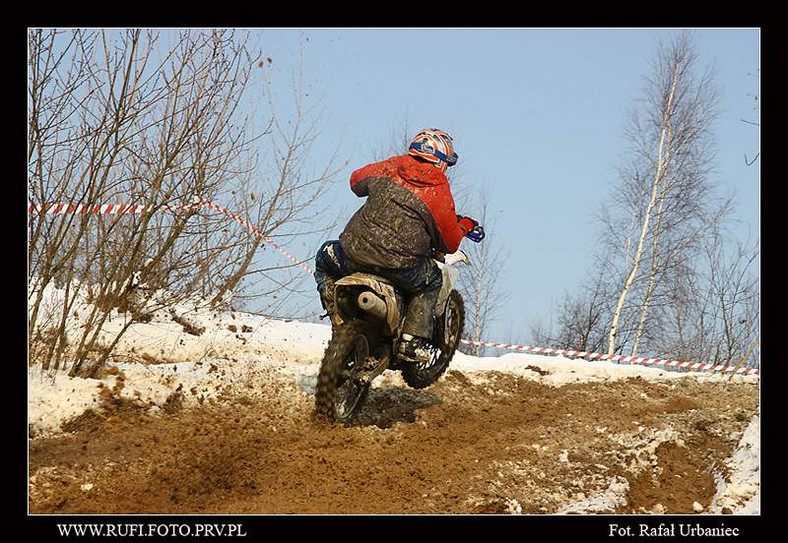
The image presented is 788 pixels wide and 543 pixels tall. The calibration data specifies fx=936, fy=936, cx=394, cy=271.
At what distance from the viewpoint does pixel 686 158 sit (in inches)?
776

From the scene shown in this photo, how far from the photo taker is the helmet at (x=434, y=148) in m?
7.61

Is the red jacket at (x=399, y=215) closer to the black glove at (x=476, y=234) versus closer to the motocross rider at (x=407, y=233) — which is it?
the motocross rider at (x=407, y=233)

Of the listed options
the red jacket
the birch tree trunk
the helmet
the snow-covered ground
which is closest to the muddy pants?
the red jacket

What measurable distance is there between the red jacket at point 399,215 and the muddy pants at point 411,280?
109mm

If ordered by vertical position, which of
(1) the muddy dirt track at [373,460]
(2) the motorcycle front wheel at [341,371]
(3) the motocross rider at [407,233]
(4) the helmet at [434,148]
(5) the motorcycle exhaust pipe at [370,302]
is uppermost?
(4) the helmet at [434,148]

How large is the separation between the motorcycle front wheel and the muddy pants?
491mm

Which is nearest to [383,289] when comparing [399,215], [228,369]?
[399,215]

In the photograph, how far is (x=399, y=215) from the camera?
7387 millimetres

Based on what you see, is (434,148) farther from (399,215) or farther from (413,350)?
(413,350)

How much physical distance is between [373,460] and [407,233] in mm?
1801

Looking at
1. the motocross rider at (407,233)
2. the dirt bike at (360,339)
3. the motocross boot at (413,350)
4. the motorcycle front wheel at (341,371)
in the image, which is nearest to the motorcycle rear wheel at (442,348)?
the dirt bike at (360,339)

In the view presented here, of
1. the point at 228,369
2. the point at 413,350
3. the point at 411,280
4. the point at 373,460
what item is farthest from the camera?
the point at 228,369

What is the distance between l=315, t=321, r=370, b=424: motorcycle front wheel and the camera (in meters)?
A: 6.91

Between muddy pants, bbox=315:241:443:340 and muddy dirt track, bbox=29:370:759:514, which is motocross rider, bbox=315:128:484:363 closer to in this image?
muddy pants, bbox=315:241:443:340
